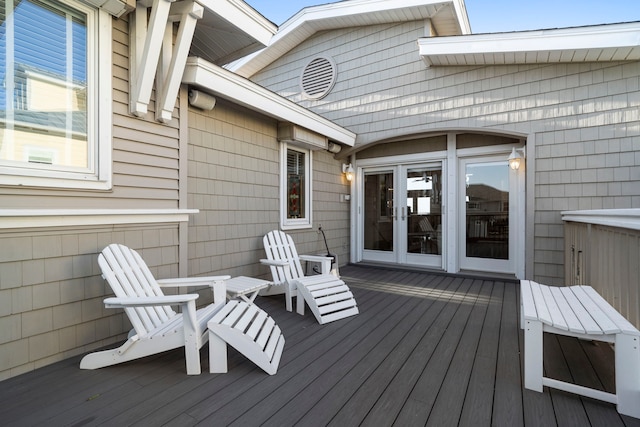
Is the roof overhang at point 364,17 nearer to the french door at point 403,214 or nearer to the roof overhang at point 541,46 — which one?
the roof overhang at point 541,46

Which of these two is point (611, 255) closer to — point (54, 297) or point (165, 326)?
point (165, 326)

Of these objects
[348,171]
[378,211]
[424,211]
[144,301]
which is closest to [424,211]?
[424,211]

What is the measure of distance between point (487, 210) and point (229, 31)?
4.55 m

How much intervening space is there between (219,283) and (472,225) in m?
4.36

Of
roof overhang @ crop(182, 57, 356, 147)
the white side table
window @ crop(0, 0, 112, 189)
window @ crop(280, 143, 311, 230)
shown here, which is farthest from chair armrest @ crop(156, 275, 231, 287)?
window @ crop(280, 143, 311, 230)

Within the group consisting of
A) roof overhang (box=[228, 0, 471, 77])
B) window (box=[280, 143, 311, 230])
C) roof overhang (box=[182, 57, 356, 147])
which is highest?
roof overhang (box=[228, 0, 471, 77])

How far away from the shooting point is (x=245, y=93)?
3.56 meters

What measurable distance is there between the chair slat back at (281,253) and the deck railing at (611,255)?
2.98 m

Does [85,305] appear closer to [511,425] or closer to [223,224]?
[223,224]

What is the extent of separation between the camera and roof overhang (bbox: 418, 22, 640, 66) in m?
3.67

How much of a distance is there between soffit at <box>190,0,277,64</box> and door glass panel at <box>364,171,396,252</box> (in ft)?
11.3

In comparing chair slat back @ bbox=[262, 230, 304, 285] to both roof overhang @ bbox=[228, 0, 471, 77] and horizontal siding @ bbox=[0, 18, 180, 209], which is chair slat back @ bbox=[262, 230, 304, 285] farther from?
roof overhang @ bbox=[228, 0, 471, 77]

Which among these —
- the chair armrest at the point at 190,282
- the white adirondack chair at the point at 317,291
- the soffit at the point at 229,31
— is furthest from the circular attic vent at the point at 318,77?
the chair armrest at the point at 190,282

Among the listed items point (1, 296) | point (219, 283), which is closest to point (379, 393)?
point (219, 283)
